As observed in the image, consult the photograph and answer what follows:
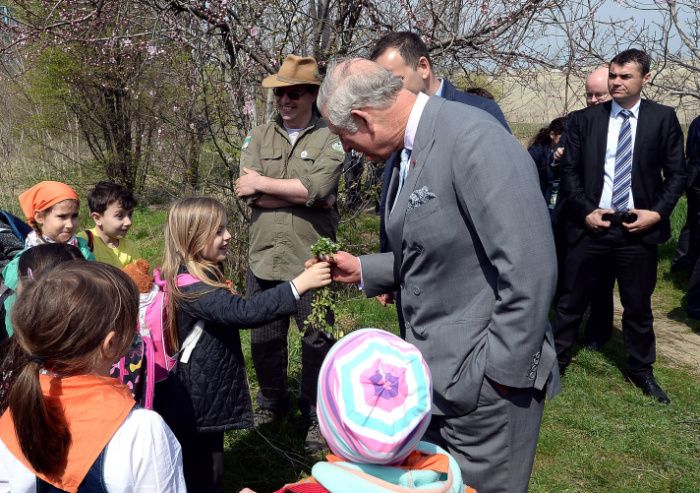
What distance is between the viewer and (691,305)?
638 centimetres

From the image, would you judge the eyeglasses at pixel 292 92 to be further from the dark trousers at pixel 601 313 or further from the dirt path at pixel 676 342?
the dirt path at pixel 676 342

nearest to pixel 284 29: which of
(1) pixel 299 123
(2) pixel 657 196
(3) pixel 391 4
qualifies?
(3) pixel 391 4

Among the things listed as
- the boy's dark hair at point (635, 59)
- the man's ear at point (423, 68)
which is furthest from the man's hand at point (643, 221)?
the man's ear at point (423, 68)

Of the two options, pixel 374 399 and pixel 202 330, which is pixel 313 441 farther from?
pixel 374 399

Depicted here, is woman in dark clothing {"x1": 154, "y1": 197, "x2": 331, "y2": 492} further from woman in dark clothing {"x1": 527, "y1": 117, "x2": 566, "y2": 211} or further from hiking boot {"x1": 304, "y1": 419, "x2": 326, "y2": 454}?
woman in dark clothing {"x1": 527, "y1": 117, "x2": 566, "y2": 211}

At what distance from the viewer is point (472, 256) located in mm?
2098

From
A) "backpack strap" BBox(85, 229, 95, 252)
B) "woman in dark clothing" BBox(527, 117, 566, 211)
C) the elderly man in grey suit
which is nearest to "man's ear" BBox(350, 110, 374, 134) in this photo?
the elderly man in grey suit

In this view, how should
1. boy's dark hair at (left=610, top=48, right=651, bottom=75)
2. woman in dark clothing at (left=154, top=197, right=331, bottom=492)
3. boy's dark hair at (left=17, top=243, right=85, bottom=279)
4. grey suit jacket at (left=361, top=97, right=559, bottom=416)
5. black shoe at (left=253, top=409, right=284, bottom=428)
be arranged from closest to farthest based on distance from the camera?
grey suit jacket at (left=361, top=97, right=559, bottom=416) < boy's dark hair at (left=17, top=243, right=85, bottom=279) < woman in dark clothing at (left=154, top=197, right=331, bottom=492) < black shoe at (left=253, top=409, right=284, bottom=428) < boy's dark hair at (left=610, top=48, right=651, bottom=75)

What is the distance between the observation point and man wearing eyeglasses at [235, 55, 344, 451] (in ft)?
12.8

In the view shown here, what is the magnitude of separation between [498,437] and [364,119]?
1142mm

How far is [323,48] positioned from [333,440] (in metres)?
4.87

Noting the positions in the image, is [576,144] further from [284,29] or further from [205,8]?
[205,8]

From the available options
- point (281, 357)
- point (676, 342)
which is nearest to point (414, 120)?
point (281, 357)

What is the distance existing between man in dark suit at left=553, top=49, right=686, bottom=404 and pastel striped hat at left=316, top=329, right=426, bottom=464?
132 inches
